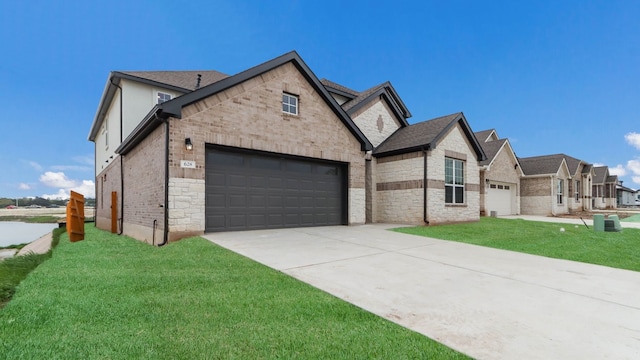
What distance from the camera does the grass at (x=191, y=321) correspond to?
247 cm

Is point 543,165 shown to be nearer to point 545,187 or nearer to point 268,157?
point 545,187

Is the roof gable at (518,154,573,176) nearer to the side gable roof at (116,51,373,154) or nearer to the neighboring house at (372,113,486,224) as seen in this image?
the neighboring house at (372,113,486,224)

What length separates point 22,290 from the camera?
411cm

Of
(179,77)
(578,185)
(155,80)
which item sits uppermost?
(179,77)

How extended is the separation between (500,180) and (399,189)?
12.4m

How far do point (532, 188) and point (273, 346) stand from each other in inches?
1124

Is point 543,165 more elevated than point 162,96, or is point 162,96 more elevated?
point 162,96

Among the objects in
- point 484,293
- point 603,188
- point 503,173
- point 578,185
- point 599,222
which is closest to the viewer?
point 484,293

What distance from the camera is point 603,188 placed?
39531mm

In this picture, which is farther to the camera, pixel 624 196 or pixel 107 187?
pixel 624 196

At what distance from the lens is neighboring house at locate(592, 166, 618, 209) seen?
3842 centimetres

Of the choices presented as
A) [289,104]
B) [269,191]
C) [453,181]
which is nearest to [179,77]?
[289,104]

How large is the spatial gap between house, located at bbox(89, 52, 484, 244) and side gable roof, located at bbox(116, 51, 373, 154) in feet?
0.13

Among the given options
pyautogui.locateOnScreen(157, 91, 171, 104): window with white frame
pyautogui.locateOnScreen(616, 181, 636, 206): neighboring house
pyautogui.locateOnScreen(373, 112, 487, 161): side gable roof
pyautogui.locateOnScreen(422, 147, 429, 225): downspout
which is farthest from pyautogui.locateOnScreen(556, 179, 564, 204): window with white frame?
pyautogui.locateOnScreen(616, 181, 636, 206): neighboring house
